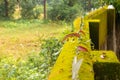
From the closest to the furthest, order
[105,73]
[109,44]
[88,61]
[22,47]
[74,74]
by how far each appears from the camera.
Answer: [74,74] < [88,61] < [105,73] < [109,44] < [22,47]

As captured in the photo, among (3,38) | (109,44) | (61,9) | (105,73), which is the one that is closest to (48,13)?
(61,9)

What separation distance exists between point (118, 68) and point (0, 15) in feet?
91.8

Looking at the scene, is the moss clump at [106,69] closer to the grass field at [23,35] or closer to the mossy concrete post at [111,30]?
the mossy concrete post at [111,30]

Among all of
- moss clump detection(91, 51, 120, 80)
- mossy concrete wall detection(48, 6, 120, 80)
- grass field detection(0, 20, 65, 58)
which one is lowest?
grass field detection(0, 20, 65, 58)

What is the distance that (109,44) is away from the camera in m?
5.53

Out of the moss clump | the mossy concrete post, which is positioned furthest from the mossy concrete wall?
the mossy concrete post

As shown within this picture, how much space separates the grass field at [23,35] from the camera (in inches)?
605

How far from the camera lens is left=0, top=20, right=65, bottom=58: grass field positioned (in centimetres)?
1536

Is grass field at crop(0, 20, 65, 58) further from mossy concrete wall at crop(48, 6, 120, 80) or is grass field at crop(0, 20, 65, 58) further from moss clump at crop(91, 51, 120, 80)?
moss clump at crop(91, 51, 120, 80)

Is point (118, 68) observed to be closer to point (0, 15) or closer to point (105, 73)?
point (105, 73)

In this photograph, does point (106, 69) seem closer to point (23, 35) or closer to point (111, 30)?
point (111, 30)

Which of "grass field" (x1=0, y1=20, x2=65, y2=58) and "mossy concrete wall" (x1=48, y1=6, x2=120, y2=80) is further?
"grass field" (x1=0, y1=20, x2=65, y2=58)

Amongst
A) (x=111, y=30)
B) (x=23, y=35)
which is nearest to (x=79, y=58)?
(x=111, y=30)

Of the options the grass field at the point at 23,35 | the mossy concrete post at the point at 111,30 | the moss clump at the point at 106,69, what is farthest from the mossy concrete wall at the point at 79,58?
the grass field at the point at 23,35
